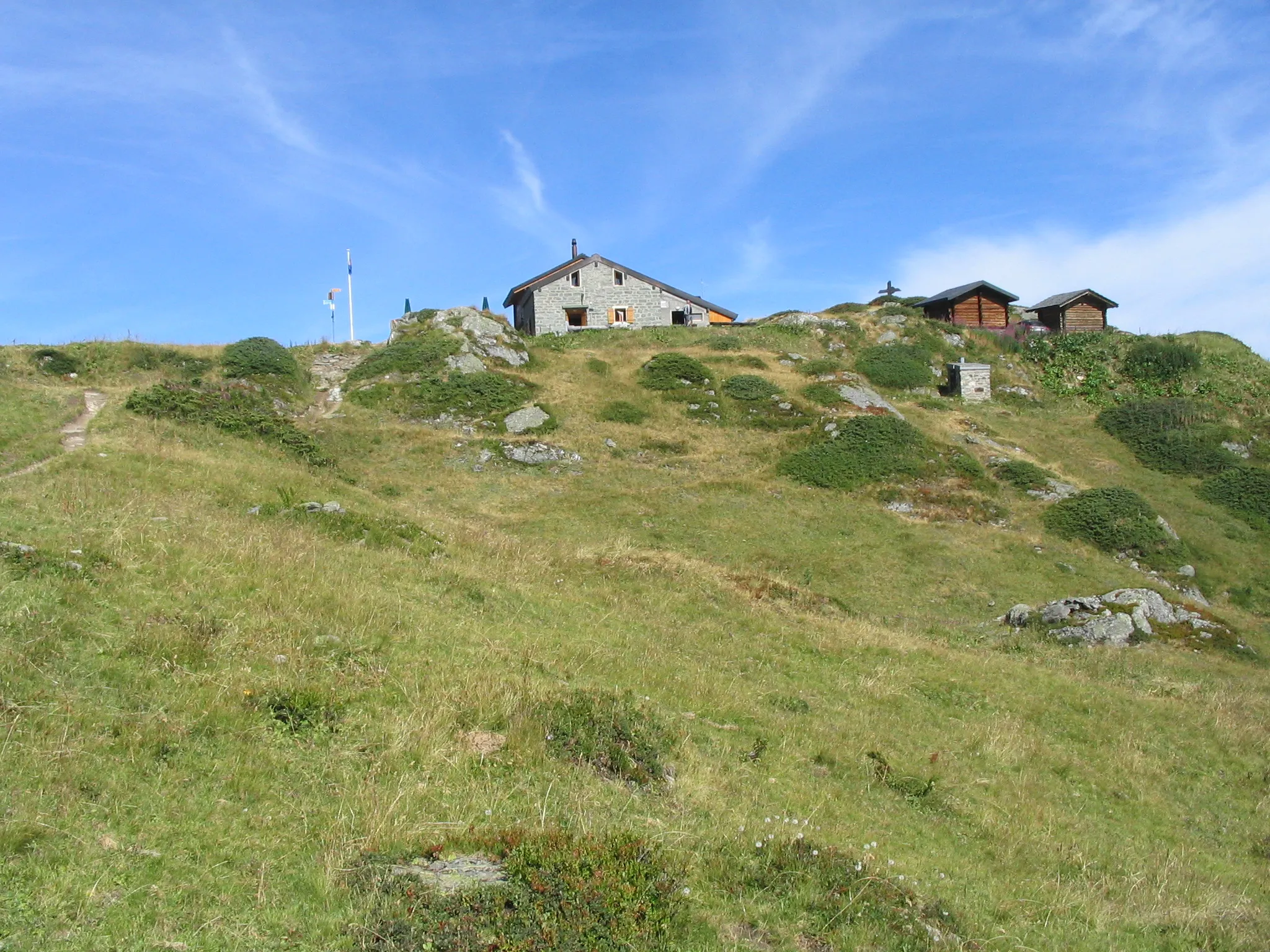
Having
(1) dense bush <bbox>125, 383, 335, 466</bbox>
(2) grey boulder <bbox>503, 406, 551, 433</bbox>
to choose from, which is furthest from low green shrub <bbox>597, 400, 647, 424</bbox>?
(1) dense bush <bbox>125, 383, 335, 466</bbox>

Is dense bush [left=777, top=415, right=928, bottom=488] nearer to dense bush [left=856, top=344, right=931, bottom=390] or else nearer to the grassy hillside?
the grassy hillside

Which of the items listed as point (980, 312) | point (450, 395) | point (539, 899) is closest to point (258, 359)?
point (450, 395)

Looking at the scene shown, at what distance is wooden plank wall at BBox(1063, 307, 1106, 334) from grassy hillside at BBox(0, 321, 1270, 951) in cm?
4465

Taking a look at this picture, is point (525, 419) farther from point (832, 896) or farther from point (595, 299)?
point (832, 896)

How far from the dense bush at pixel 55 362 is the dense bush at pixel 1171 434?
56.9 m

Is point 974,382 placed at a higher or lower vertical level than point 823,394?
higher

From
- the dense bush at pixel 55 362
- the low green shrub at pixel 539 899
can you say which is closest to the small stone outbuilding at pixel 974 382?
the dense bush at pixel 55 362

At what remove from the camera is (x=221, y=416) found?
103 feet

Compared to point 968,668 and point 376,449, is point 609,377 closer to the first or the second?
point 376,449

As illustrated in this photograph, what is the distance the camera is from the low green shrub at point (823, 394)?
155 feet

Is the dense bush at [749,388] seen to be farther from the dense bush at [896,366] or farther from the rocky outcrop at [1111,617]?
the rocky outcrop at [1111,617]

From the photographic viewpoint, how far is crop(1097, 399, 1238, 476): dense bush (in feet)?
149

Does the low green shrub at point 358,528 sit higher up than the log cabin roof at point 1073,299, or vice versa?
the log cabin roof at point 1073,299

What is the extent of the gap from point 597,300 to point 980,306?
106 feet
